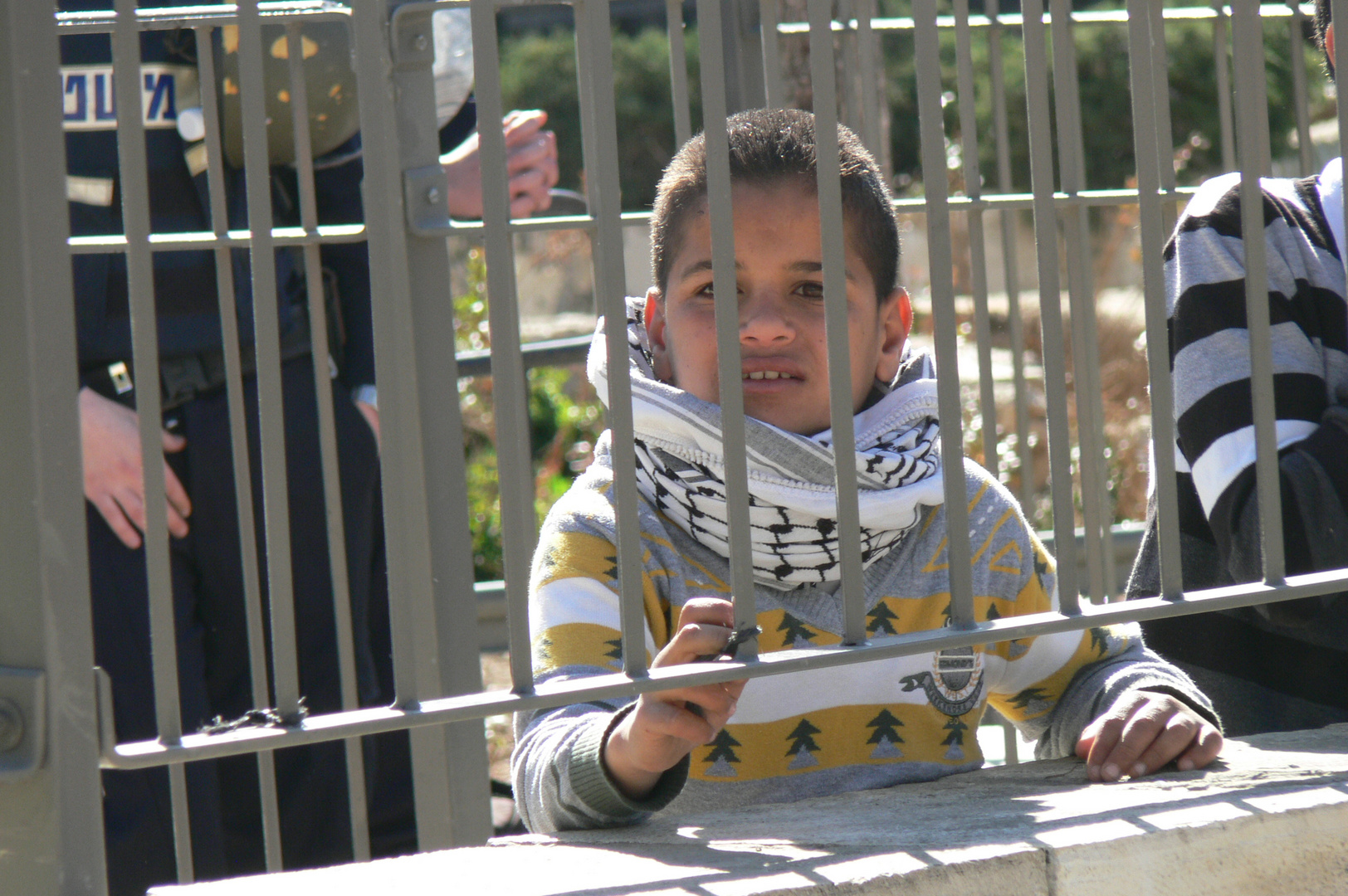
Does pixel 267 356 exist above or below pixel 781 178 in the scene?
below

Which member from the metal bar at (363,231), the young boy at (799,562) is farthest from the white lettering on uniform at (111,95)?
the young boy at (799,562)

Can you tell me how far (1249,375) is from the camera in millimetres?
1680

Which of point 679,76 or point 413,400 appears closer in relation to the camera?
point 413,400

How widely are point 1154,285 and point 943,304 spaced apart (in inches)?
8.6

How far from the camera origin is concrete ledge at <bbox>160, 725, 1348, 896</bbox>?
1.09 meters

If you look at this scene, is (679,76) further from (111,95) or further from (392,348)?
(392,348)

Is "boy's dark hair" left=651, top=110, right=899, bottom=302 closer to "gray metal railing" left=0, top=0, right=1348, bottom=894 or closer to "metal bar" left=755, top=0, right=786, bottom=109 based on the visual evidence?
"gray metal railing" left=0, top=0, right=1348, bottom=894

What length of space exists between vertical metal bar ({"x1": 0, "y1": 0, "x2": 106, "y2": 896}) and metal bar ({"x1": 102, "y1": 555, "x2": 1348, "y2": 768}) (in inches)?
1.9

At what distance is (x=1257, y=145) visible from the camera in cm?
127

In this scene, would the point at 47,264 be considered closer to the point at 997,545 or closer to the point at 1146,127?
the point at 1146,127

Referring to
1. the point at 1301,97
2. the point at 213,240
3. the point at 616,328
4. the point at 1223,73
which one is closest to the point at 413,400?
the point at 616,328

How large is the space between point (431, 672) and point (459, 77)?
131 centimetres

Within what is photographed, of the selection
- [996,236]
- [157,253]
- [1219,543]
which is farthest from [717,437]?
[996,236]

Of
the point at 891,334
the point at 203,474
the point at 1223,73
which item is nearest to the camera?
the point at 891,334
